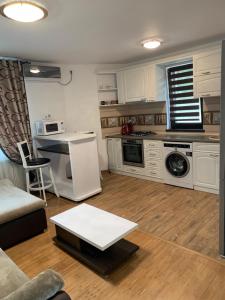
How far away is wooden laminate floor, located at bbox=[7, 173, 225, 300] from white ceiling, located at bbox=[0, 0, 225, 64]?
94.1 inches

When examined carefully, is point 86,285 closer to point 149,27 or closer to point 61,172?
point 61,172

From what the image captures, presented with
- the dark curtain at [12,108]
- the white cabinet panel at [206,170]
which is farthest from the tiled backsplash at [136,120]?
the dark curtain at [12,108]

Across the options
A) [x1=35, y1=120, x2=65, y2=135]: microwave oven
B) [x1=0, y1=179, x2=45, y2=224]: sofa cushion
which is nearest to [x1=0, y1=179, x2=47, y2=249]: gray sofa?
[x1=0, y1=179, x2=45, y2=224]: sofa cushion

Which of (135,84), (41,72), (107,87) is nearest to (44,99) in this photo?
(41,72)

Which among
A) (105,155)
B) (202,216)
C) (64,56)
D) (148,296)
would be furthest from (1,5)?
(105,155)

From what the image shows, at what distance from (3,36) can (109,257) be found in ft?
9.05

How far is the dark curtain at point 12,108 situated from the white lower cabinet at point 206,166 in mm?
2923

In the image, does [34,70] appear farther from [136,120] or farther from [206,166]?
[206,166]

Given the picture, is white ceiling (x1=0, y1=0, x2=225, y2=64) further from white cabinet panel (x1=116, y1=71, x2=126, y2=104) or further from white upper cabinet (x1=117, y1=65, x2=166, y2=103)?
white cabinet panel (x1=116, y1=71, x2=126, y2=104)

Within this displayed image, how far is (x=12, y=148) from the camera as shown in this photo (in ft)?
12.3

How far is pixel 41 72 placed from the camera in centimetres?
407

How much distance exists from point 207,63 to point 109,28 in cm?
173

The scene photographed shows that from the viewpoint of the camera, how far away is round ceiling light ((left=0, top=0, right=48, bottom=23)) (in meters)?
1.80

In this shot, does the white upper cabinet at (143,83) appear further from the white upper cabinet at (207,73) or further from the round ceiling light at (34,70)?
the round ceiling light at (34,70)
